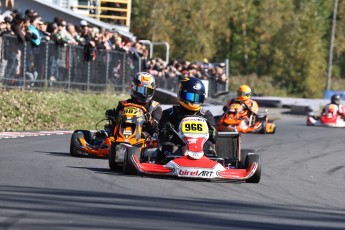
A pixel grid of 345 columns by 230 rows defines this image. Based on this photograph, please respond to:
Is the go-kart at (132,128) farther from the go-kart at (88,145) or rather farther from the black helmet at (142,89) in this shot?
the go-kart at (88,145)

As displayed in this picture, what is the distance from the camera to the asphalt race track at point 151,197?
8328mm

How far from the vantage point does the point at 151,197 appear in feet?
32.9

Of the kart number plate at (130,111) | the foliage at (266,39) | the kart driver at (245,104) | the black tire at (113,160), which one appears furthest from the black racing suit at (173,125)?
the foliage at (266,39)

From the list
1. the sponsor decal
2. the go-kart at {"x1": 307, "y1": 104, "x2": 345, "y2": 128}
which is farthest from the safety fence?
the sponsor decal

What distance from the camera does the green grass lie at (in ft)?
68.3

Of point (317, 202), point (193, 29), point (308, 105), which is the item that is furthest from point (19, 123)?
point (193, 29)

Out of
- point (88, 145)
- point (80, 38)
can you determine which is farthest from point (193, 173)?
point (80, 38)

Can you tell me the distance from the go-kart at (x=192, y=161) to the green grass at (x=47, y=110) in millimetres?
8238

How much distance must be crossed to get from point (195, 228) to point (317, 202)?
110 inches

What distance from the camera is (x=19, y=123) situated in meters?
20.8

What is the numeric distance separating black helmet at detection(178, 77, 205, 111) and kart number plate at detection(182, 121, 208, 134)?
1.37 feet

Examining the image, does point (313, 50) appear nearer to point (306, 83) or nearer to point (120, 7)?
point (306, 83)

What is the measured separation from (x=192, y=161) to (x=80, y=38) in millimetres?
14384

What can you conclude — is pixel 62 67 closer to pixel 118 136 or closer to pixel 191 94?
pixel 118 136
